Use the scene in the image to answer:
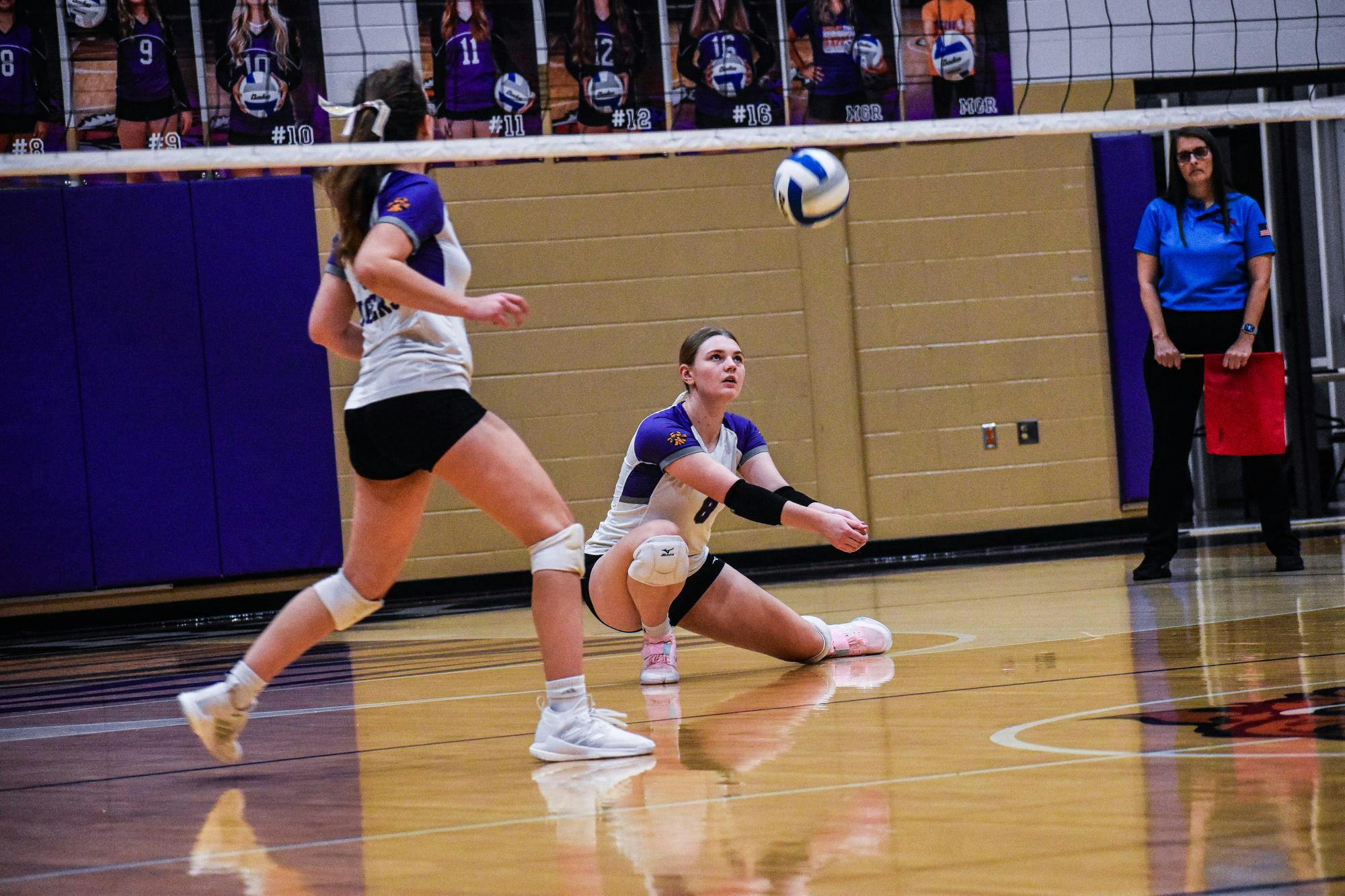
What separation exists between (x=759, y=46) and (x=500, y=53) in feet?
5.41

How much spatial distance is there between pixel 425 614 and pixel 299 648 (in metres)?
5.05

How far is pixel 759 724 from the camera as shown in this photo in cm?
371

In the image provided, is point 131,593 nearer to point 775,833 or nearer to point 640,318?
point 640,318

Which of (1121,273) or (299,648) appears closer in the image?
(299,648)

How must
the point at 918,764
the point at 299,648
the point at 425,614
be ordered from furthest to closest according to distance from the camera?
1. the point at 425,614
2. the point at 299,648
3. the point at 918,764

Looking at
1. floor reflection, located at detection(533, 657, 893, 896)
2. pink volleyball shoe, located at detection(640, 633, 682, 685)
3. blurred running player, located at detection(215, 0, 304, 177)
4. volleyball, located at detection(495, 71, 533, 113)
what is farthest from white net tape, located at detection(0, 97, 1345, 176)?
volleyball, located at detection(495, 71, 533, 113)

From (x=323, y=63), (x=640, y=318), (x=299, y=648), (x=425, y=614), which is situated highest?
(x=323, y=63)

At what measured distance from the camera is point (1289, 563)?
681 cm

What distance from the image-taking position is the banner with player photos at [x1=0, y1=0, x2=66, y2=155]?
8984 mm

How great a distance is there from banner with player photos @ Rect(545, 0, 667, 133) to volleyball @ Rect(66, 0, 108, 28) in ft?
8.71

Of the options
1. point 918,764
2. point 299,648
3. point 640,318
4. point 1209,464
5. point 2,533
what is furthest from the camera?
point 1209,464

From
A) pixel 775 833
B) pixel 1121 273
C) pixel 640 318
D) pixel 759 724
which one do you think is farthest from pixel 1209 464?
pixel 775 833

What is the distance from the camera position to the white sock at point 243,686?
3.48m

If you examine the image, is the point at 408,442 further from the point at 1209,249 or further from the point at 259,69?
the point at 259,69
